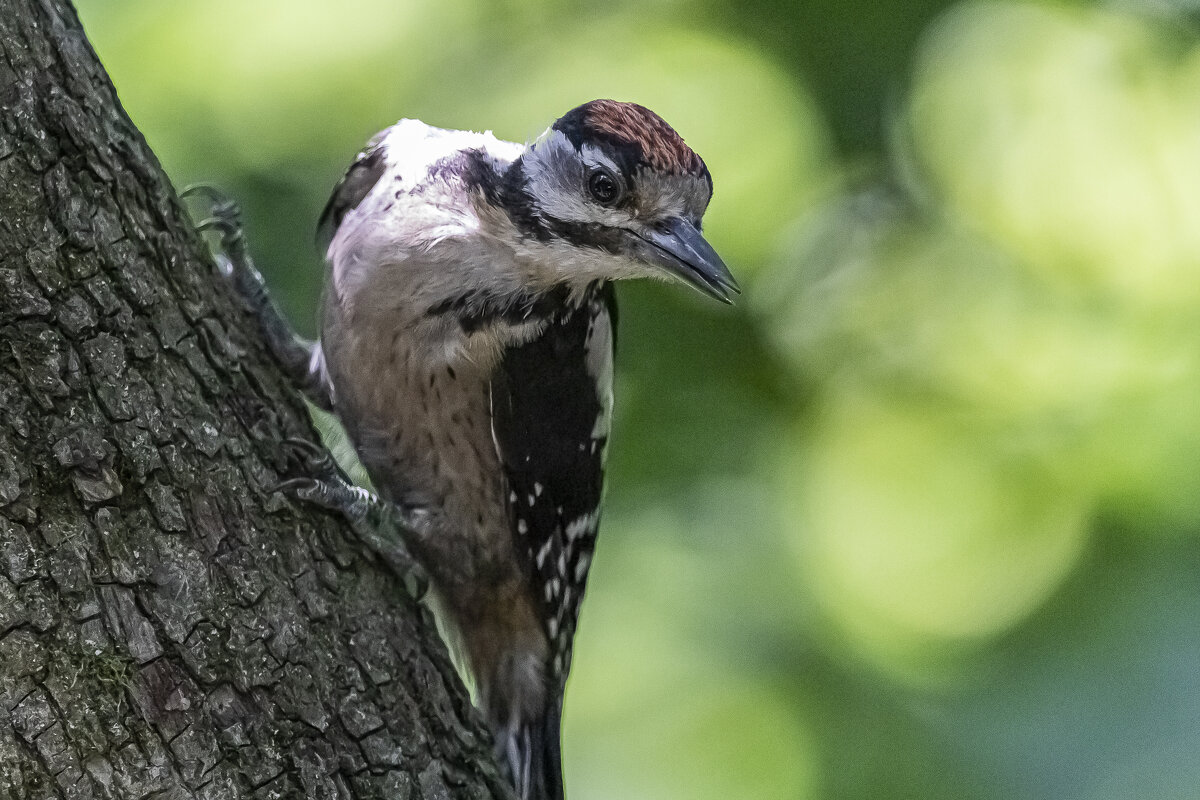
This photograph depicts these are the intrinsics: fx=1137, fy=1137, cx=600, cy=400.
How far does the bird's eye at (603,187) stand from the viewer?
8.05ft

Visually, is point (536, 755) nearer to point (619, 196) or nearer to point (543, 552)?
point (543, 552)

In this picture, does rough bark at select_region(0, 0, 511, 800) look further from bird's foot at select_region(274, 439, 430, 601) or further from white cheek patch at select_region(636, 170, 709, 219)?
white cheek patch at select_region(636, 170, 709, 219)

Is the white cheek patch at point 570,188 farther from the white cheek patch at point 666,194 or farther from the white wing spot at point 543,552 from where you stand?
the white wing spot at point 543,552

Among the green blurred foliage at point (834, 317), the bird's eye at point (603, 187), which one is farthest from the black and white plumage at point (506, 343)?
the green blurred foliage at point (834, 317)

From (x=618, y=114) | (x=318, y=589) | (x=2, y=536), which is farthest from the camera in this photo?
(x=618, y=114)

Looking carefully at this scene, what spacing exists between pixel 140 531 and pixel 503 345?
105 cm

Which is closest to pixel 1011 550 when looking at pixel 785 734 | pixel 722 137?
pixel 785 734

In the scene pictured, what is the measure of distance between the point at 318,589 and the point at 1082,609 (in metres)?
1.97

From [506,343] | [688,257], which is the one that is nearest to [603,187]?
[688,257]

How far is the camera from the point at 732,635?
10.7ft

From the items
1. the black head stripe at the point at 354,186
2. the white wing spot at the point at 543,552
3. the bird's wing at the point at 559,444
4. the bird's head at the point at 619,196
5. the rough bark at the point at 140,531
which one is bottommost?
the rough bark at the point at 140,531

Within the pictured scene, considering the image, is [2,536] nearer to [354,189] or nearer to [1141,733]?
[354,189]

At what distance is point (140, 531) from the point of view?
A: 5.77 ft

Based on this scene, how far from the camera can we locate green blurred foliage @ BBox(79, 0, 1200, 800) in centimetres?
307
